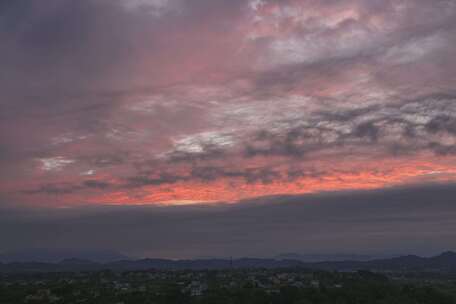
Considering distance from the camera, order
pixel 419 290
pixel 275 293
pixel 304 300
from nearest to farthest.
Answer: pixel 304 300 < pixel 275 293 < pixel 419 290

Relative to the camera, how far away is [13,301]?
104062 millimetres

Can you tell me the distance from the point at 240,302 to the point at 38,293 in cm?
5215

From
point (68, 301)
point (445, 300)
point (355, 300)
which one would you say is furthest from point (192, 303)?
point (445, 300)

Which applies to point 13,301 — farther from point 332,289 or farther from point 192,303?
point 332,289

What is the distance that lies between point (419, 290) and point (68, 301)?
8570cm

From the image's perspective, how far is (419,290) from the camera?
384 feet

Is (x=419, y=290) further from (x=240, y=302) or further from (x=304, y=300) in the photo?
(x=240, y=302)

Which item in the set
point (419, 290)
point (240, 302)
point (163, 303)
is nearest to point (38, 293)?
point (163, 303)

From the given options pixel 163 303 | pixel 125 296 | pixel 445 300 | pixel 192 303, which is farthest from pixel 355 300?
pixel 125 296

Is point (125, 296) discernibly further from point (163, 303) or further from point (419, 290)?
point (419, 290)

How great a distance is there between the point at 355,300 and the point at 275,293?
18.4 meters

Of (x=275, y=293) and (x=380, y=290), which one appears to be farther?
(x=380, y=290)

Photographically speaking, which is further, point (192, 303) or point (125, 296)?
point (125, 296)

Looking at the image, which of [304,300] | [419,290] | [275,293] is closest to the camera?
[304,300]
